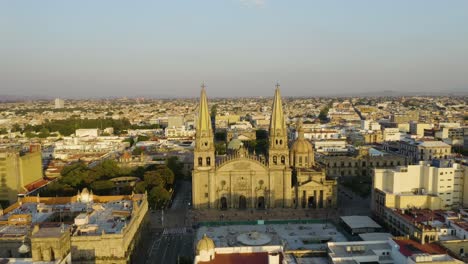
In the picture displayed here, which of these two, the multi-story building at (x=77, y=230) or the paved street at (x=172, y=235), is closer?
the multi-story building at (x=77, y=230)

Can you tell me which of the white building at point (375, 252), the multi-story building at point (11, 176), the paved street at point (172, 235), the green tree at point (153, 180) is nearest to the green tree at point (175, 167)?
the green tree at point (153, 180)

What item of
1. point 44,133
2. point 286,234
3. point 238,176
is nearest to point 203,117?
point 238,176

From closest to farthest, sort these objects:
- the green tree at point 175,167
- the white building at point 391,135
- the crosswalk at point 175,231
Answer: the crosswalk at point 175,231 → the green tree at point 175,167 → the white building at point 391,135

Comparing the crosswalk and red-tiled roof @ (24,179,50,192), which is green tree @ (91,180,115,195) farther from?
the crosswalk

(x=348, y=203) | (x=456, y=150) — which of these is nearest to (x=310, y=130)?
(x=456, y=150)

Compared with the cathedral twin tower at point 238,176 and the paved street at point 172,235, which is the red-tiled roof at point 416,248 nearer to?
the paved street at point 172,235

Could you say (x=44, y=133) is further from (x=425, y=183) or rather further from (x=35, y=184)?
(x=425, y=183)
